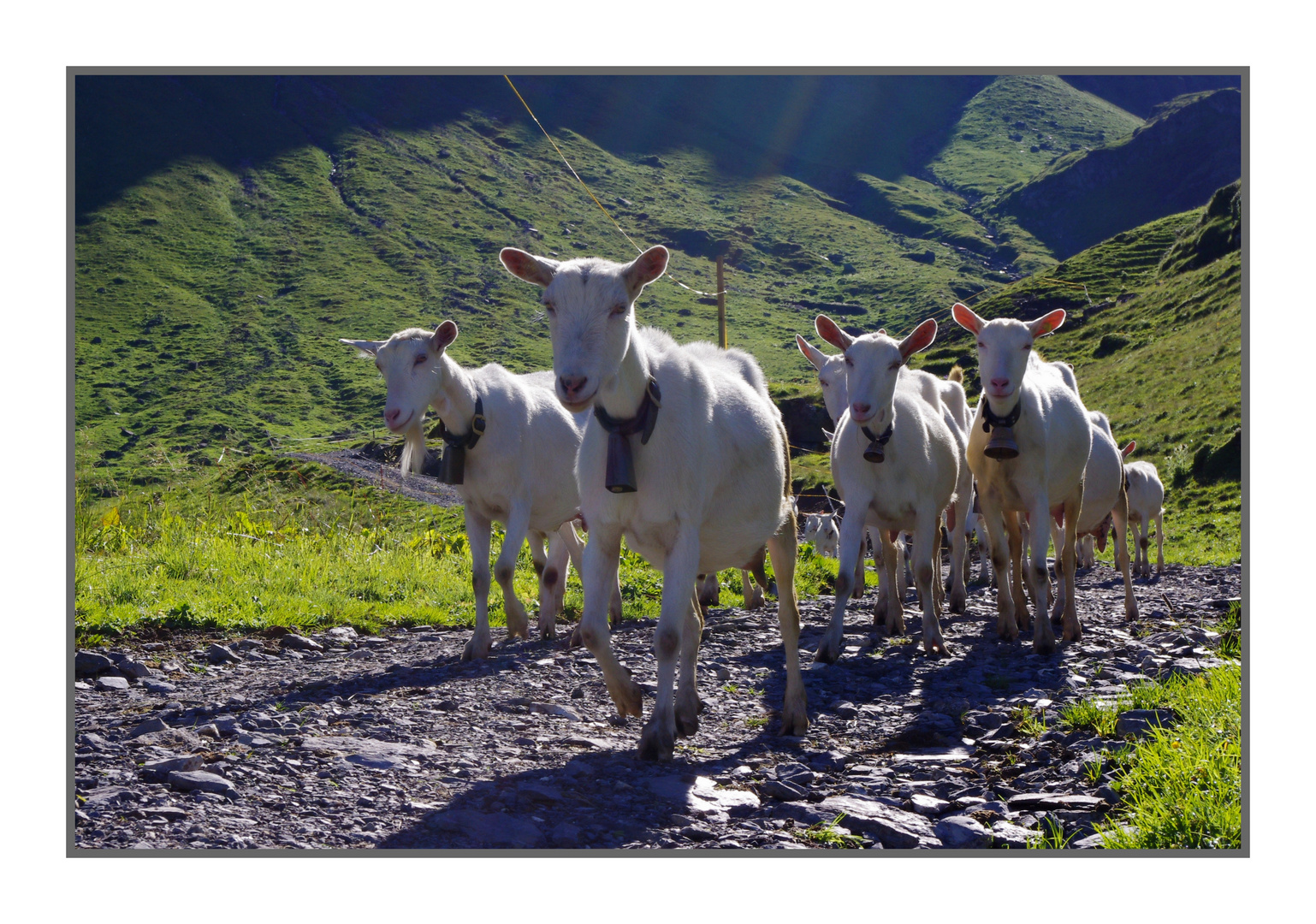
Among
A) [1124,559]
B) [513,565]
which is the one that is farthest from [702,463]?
[1124,559]

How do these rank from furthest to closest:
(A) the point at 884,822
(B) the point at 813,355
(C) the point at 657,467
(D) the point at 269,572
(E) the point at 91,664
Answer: (B) the point at 813,355, (D) the point at 269,572, (E) the point at 91,664, (C) the point at 657,467, (A) the point at 884,822

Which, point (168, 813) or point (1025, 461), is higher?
point (1025, 461)

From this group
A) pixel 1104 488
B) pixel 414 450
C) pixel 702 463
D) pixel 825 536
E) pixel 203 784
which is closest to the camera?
pixel 203 784

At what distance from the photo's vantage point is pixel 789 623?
728 centimetres

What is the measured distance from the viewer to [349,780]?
555 cm

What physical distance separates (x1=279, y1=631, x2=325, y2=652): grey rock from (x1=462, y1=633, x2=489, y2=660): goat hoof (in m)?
1.54

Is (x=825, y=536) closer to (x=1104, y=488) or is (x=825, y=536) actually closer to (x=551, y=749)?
(x=1104, y=488)

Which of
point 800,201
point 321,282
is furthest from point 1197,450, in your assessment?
point 800,201

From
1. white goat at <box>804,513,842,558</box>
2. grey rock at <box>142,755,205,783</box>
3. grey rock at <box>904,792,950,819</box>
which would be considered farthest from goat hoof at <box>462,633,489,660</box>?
white goat at <box>804,513,842,558</box>

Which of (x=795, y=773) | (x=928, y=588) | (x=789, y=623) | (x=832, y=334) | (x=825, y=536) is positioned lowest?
(x=825, y=536)

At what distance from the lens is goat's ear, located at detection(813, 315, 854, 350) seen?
10.7 meters

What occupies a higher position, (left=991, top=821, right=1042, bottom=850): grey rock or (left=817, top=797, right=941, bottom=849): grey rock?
(left=991, top=821, right=1042, bottom=850): grey rock

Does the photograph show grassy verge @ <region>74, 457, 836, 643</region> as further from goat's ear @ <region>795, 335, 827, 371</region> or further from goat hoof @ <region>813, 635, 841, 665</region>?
goat's ear @ <region>795, 335, 827, 371</region>

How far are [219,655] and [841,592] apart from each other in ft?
18.8
